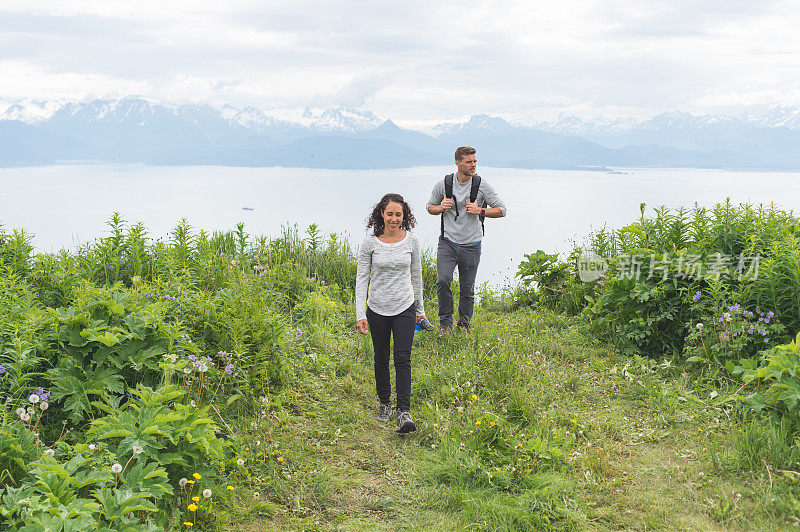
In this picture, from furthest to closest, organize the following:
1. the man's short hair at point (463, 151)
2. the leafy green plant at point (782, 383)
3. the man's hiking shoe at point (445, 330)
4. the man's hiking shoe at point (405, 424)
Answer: the man's hiking shoe at point (445, 330) < the man's short hair at point (463, 151) < the man's hiking shoe at point (405, 424) < the leafy green plant at point (782, 383)

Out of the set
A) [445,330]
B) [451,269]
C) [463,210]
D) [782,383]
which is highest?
[463,210]

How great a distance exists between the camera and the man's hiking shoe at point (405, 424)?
17.9 ft

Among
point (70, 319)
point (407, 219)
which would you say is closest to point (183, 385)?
point (70, 319)

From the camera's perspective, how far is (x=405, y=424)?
544 cm

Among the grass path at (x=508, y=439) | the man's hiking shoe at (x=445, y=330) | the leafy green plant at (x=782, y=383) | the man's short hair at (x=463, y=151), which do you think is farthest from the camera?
the man's hiking shoe at (x=445, y=330)

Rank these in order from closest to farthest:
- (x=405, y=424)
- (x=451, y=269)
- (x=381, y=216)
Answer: (x=405, y=424) → (x=381, y=216) → (x=451, y=269)

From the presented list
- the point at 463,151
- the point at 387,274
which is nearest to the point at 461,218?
the point at 463,151

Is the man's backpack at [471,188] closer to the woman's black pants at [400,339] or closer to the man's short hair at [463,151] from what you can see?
the man's short hair at [463,151]

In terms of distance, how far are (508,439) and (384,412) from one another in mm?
1417

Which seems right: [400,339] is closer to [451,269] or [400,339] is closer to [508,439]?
[508,439]

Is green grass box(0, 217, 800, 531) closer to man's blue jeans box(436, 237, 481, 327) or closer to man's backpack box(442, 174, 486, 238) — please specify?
man's blue jeans box(436, 237, 481, 327)

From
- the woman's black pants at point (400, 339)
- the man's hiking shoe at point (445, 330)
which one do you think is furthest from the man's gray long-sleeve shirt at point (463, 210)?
the woman's black pants at point (400, 339)

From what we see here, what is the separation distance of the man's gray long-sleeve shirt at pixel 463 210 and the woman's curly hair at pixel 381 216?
1.76 meters

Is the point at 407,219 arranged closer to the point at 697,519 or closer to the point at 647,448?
the point at 647,448
